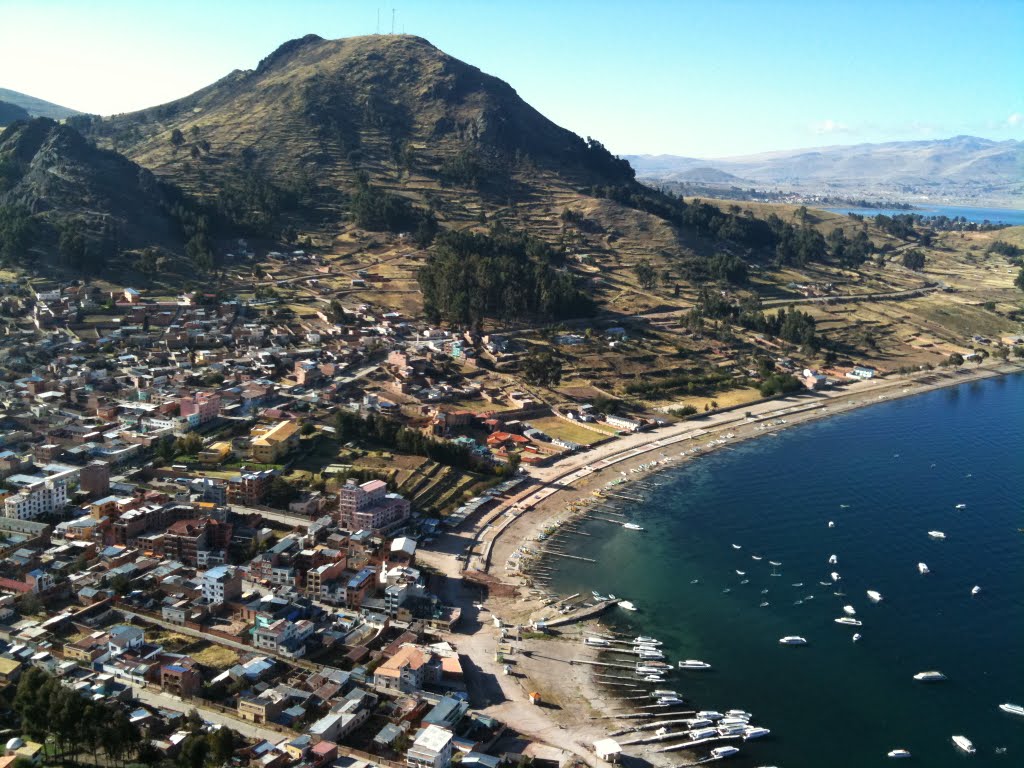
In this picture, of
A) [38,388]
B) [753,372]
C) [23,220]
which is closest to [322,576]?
[38,388]

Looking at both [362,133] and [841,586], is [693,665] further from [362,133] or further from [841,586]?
[362,133]

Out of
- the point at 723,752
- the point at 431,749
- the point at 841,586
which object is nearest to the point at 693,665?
the point at 723,752

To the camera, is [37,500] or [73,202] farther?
[73,202]

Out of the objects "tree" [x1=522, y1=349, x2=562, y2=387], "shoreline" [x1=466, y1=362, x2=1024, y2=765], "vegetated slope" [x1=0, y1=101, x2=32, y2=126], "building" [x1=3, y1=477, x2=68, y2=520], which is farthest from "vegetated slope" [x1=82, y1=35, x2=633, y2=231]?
"building" [x1=3, y1=477, x2=68, y2=520]

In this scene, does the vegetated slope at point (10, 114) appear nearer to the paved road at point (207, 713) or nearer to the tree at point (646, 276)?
the tree at point (646, 276)

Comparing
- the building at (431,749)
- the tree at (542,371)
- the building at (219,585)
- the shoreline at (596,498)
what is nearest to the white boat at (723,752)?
the shoreline at (596,498)

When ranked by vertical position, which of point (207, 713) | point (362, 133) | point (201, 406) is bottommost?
point (207, 713)
